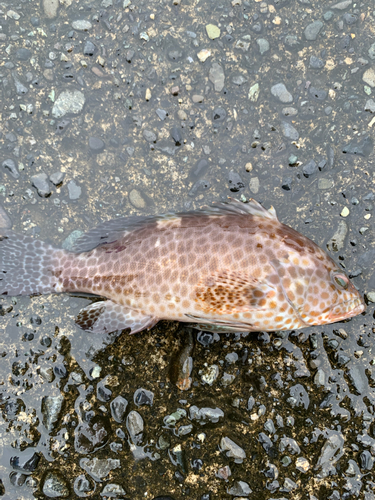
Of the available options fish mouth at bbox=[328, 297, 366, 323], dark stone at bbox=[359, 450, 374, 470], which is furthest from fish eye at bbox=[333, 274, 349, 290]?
dark stone at bbox=[359, 450, 374, 470]

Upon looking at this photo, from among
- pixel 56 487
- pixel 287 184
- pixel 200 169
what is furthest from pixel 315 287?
pixel 56 487

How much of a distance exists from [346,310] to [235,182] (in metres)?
1.92

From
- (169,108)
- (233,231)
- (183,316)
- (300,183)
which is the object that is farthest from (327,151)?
(183,316)

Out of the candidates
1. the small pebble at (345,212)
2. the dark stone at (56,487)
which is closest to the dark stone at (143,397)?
the dark stone at (56,487)

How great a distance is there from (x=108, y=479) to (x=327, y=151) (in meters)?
4.51

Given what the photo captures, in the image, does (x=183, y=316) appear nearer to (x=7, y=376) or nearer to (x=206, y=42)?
(x=7, y=376)

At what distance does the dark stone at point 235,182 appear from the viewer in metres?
4.27

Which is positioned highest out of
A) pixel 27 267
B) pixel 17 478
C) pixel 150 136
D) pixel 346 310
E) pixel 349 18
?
pixel 349 18

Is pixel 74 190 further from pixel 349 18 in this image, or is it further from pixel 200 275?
pixel 349 18

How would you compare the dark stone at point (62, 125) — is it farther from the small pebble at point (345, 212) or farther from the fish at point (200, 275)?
the small pebble at point (345, 212)

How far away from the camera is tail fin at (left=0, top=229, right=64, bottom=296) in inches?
159

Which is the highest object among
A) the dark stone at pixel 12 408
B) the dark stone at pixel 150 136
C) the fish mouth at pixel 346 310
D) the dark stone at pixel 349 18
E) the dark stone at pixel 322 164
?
the dark stone at pixel 349 18

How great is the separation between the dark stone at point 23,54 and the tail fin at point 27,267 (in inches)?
89.1

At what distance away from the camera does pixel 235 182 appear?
4.27 metres
